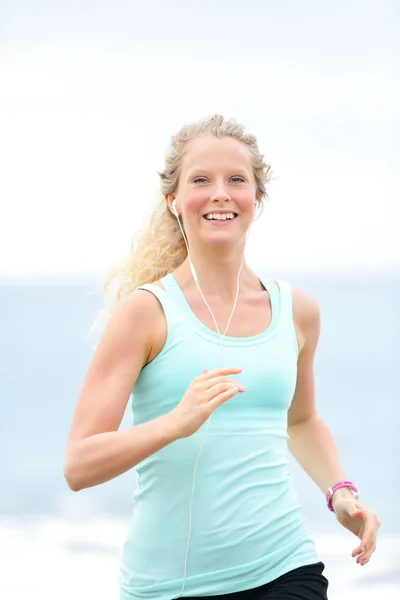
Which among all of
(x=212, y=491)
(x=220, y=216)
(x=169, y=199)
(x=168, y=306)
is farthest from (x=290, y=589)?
(x=169, y=199)

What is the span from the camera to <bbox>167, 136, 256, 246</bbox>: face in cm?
172

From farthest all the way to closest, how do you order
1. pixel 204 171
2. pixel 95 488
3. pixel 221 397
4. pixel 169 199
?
pixel 95 488 < pixel 169 199 < pixel 204 171 < pixel 221 397

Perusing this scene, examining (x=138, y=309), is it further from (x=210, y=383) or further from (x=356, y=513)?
(x=356, y=513)

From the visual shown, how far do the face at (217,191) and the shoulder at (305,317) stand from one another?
0.19m

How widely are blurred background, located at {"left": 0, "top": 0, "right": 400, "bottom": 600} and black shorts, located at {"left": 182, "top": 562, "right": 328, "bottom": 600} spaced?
239cm

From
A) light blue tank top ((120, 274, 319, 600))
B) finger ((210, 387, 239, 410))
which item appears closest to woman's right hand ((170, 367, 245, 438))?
finger ((210, 387, 239, 410))

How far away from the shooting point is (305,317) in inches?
73.5

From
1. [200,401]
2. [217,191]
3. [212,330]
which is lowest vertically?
[200,401]

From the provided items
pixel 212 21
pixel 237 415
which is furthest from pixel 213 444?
pixel 212 21

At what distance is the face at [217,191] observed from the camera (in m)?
1.72

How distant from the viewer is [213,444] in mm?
1646

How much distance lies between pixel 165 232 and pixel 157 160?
2.99 metres

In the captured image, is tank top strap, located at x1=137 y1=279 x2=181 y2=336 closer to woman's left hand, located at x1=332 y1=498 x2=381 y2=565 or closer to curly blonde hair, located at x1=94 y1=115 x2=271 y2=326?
curly blonde hair, located at x1=94 y1=115 x2=271 y2=326

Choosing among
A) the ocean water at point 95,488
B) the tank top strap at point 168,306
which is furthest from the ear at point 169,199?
the ocean water at point 95,488
